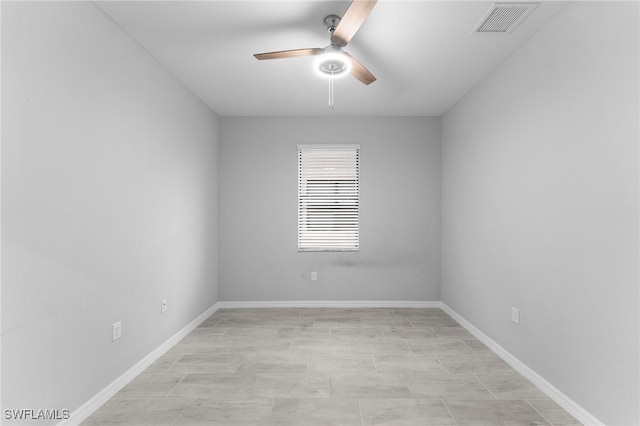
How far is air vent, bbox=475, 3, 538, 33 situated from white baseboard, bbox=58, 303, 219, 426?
3.81 m

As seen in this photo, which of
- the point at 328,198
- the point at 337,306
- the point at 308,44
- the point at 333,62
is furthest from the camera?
the point at 328,198

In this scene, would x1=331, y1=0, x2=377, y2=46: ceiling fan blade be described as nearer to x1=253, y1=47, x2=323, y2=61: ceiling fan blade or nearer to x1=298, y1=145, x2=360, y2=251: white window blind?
x1=253, y1=47, x2=323, y2=61: ceiling fan blade

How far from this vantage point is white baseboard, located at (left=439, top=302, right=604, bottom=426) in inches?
82.2

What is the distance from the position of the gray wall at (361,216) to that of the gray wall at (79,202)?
1442 mm

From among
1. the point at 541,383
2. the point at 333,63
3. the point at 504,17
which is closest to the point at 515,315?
the point at 541,383

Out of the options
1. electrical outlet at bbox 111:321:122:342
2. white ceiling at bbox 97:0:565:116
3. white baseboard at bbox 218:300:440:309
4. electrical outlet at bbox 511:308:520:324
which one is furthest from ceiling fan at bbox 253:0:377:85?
white baseboard at bbox 218:300:440:309

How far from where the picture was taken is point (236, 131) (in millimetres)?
4859

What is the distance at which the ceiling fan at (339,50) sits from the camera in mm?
1988

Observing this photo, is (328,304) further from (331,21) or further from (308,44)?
(331,21)

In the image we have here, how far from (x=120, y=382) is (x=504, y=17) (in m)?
3.92

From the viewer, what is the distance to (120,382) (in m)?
2.51

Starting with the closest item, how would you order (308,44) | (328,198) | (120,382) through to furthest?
1. (120,382)
2. (308,44)
3. (328,198)

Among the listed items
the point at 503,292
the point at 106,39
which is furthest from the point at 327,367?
the point at 106,39

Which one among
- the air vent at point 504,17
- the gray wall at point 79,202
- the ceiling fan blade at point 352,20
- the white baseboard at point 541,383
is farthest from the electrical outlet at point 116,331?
the air vent at point 504,17
